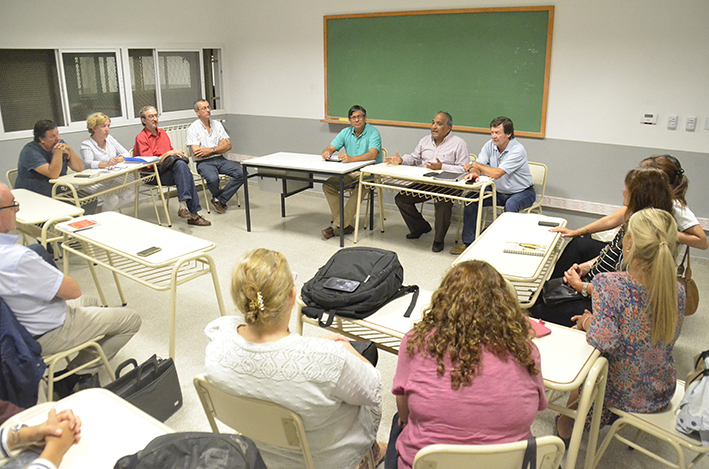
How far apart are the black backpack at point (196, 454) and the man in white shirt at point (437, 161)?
368 centimetres

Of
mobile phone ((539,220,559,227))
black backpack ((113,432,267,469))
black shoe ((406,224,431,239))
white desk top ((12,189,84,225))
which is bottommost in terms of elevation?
black shoe ((406,224,431,239))

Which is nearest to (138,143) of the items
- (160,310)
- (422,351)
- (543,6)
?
(160,310)

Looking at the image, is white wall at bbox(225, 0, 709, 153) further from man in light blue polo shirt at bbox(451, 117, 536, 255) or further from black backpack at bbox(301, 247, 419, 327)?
black backpack at bbox(301, 247, 419, 327)

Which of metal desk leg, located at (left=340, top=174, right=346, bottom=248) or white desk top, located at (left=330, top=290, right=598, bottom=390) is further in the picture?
metal desk leg, located at (left=340, top=174, right=346, bottom=248)

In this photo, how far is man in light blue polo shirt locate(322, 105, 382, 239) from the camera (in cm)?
503

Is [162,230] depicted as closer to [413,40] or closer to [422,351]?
[422,351]

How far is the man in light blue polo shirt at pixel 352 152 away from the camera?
16.5ft

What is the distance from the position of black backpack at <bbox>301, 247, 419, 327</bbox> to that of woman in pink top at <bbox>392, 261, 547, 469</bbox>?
0.66 meters

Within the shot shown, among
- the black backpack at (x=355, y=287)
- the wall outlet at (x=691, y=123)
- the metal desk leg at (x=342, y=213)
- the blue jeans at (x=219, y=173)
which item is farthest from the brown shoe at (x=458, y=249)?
the blue jeans at (x=219, y=173)

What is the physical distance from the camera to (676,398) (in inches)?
76.7

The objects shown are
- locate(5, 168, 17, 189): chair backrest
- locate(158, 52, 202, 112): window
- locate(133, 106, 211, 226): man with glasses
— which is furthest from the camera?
locate(158, 52, 202, 112): window

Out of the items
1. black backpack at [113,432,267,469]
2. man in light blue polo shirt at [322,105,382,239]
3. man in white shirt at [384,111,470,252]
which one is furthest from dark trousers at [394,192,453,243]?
black backpack at [113,432,267,469]

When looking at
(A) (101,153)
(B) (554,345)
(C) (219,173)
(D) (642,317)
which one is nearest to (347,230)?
(C) (219,173)

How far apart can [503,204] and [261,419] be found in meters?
3.50
